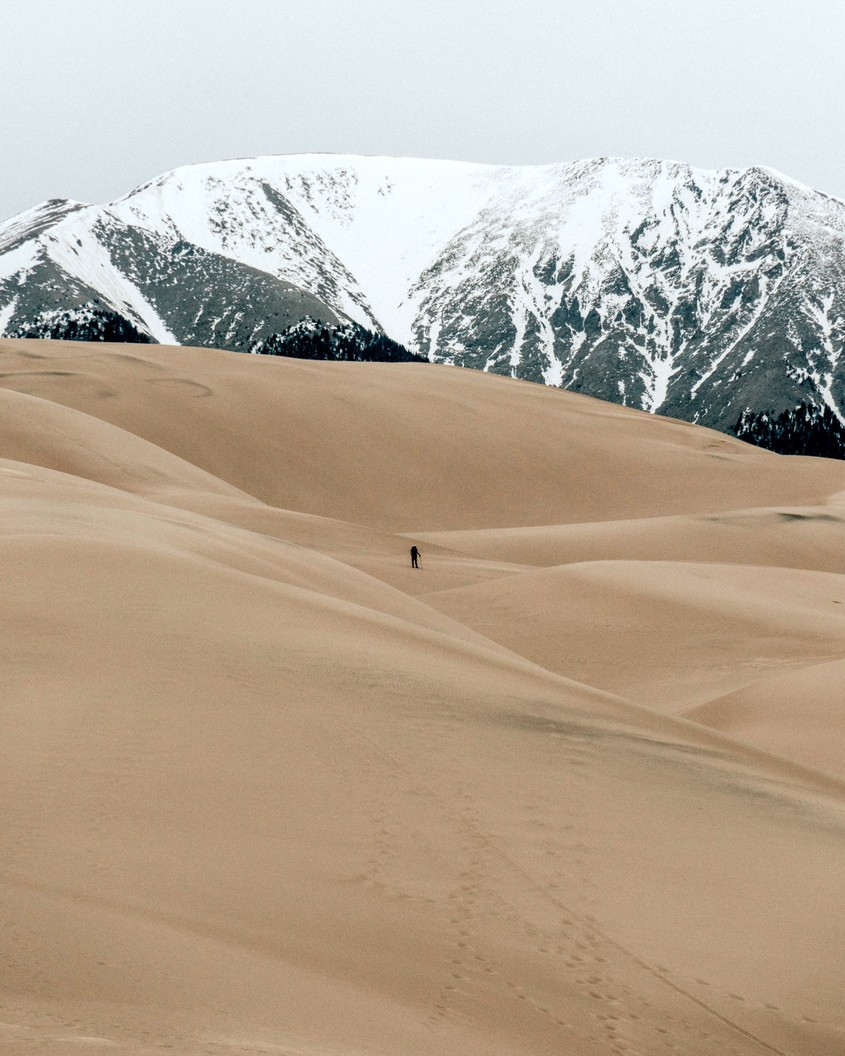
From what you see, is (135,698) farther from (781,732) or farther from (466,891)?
(781,732)

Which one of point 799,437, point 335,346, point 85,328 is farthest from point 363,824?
point 335,346

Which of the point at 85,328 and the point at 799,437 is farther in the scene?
the point at 85,328

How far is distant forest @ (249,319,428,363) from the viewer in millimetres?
136625

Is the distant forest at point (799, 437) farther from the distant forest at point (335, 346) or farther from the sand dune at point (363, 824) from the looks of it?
the sand dune at point (363, 824)

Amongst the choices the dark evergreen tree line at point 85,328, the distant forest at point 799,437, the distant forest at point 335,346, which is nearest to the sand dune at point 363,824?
the distant forest at point 799,437

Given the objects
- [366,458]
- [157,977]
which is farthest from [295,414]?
[157,977]

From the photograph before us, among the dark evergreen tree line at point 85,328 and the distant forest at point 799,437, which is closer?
the distant forest at point 799,437

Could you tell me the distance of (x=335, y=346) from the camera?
466ft

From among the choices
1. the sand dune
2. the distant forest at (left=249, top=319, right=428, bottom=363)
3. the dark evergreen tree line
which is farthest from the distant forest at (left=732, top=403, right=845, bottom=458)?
the sand dune

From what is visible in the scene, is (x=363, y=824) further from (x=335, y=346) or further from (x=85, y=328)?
(x=335, y=346)

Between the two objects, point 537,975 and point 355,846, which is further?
point 355,846

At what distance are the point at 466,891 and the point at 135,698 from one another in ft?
8.29

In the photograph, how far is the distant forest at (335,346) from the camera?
5379 inches

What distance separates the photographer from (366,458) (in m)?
45.1
